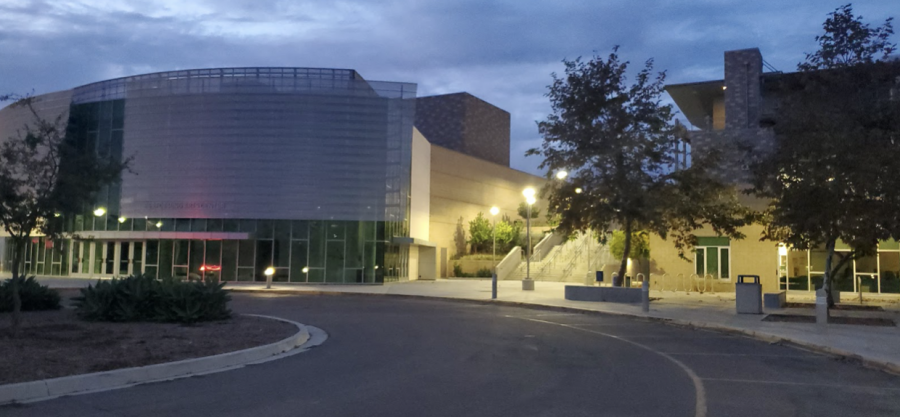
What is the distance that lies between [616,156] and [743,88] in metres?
13.6

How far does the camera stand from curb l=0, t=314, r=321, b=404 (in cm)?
802

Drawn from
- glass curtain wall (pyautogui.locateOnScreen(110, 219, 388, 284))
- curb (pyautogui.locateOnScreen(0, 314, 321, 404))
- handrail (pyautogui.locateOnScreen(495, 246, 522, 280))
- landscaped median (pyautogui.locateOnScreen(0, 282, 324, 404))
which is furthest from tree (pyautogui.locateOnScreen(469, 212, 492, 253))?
→ curb (pyautogui.locateOnScreen(0, 314, 321, 404))

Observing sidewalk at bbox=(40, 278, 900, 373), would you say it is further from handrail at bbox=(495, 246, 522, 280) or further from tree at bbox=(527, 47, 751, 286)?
handrail at bbox=(495, 246, 522, 280)

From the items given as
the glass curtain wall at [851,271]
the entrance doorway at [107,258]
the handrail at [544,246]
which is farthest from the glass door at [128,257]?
the glass curtain wall at [851,271]

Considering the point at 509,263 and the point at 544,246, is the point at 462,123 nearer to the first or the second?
the point at 544,246

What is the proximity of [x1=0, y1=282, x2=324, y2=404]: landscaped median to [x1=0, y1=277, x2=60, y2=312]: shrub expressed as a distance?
87 cm

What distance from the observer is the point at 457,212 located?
51.3 m

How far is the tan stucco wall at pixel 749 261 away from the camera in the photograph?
32312 millimetres

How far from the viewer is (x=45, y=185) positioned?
42.0 ft

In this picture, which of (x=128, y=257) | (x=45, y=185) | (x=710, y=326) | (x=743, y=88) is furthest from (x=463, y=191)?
(x=45, y=185)

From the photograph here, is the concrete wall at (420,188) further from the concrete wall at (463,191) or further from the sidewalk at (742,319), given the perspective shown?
the sidewalk at (742,319)

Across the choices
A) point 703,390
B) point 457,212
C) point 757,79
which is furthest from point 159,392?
point 457,212

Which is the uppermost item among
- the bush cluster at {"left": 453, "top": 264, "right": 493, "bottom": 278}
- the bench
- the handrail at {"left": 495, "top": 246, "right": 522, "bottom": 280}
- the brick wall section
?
the brick wall section

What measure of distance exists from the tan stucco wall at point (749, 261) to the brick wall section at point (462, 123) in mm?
27612
